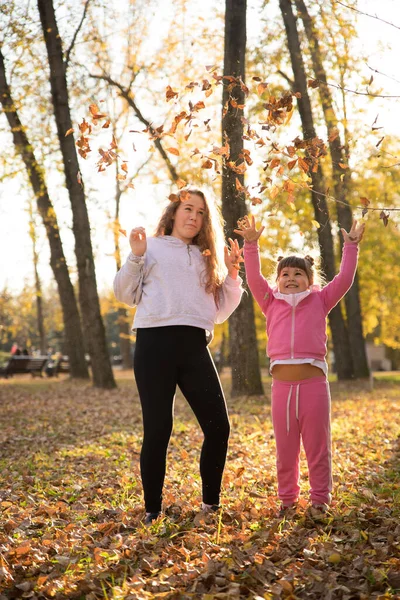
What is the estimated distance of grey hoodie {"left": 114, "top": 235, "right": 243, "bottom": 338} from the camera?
4.36m

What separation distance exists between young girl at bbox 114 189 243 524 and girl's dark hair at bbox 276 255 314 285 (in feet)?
1.34

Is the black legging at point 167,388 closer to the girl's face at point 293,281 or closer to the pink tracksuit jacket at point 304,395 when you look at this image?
the pink tracksuit jacket at point 304,395

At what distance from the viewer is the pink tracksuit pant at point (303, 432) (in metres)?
4.58

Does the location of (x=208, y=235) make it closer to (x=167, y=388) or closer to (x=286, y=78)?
(x=167, y=388)

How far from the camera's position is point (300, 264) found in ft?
15.9

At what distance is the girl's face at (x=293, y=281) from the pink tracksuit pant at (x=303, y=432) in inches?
23.4

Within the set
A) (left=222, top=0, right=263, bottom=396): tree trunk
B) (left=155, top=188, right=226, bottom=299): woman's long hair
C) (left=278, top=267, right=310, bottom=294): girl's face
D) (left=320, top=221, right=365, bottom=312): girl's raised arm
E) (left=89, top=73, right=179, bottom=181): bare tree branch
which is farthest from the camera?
(left=89, top=73, right=179, bottom=181): bare tree branch

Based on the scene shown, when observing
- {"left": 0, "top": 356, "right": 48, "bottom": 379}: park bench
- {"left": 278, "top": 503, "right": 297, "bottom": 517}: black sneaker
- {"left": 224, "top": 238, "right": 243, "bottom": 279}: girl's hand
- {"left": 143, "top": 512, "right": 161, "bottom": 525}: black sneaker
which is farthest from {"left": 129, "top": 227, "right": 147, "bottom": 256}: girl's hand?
{"left": 0, "top": 356, "right": 48, "bottom": 379}: park bench

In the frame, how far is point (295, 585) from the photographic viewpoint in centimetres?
338

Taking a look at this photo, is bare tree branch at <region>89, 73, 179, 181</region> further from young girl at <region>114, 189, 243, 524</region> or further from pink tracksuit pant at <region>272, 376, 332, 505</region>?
pink tracksuit pant at <region>272, 376, 332, 505</region>

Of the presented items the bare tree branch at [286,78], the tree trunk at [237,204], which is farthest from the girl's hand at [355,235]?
the bare tree branch at [286,78]

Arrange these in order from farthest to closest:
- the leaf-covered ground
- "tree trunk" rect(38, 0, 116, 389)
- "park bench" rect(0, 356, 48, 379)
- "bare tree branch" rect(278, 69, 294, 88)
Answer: "park bench" rect(0, 356, 48, 379)
"bare tree branch" rect(278, 69, 294, 88)
"tree trunk" rect(38, 0, 116, 389)
the leaf-covered ground

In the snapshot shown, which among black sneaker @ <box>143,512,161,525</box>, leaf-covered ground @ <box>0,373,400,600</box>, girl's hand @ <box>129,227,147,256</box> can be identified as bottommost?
leaf-covered ground @ <box>0,373,400,600</box>

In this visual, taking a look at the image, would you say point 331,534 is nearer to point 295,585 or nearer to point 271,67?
point 295,585
